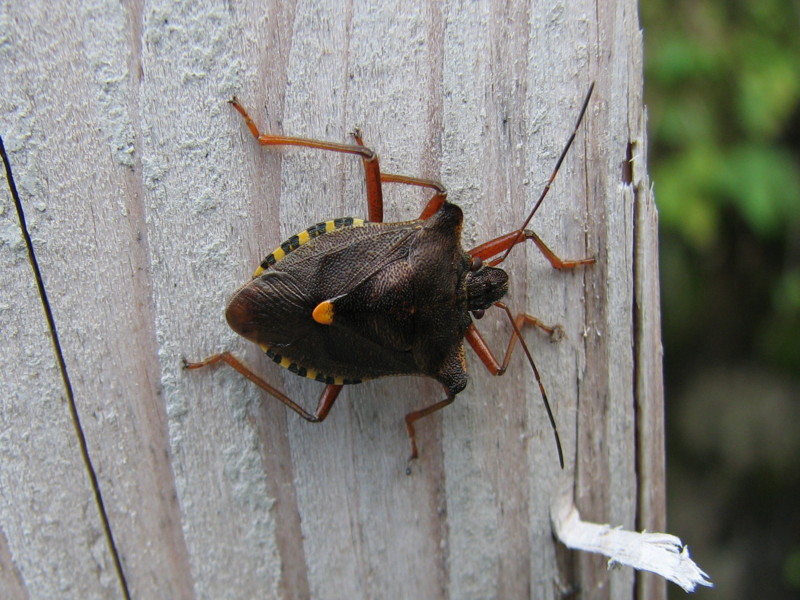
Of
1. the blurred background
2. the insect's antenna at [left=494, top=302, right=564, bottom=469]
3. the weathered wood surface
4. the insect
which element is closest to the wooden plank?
the weathered wood surface

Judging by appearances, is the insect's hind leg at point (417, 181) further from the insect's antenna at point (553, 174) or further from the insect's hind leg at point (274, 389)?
the insect's hind leg at point (274, 389)

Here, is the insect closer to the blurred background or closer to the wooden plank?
the wooden plank

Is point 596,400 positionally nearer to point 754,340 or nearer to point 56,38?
point 56,38

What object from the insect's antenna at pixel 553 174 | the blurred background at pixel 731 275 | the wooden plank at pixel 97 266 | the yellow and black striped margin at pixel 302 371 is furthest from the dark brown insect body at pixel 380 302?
the blurred background at pixel 731 275

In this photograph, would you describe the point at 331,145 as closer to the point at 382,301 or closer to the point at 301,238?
the point at 301,238

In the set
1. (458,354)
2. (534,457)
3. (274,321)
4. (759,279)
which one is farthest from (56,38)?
(759,279)

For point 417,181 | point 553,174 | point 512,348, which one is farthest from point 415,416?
point 553,174
